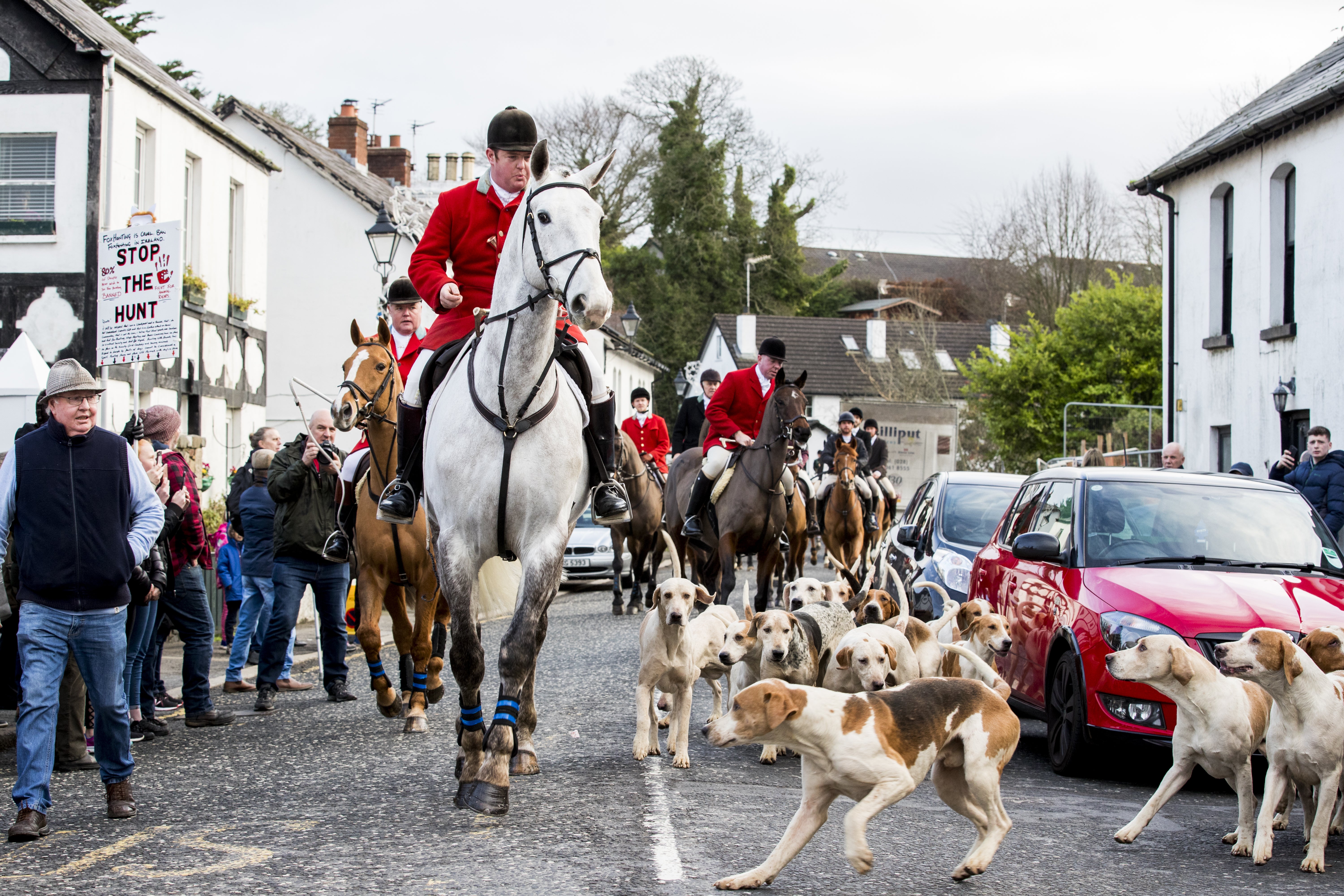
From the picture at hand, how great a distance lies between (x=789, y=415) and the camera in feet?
42.7

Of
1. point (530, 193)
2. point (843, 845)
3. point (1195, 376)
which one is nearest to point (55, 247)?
point (530, 193)

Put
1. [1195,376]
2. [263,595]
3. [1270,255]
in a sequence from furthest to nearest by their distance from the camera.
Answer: [1195,376]
[1270,255]
[263,595]

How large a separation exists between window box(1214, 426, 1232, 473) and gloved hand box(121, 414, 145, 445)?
21102mm

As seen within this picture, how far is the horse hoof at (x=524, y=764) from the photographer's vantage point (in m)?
7.54

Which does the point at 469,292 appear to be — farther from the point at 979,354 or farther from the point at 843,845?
the point at 979,354

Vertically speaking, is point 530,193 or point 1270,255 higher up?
point 1270,255

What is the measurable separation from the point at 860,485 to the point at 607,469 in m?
13.5

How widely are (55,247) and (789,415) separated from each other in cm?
1282

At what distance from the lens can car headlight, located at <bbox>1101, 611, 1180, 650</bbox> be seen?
25.5 ft

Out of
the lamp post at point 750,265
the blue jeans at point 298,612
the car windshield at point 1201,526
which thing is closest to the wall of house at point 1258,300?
the car windshield at point 1201,526

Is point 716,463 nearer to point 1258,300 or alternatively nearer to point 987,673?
point 987,673

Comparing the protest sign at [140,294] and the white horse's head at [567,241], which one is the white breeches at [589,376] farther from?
the protest sign at [140,294]

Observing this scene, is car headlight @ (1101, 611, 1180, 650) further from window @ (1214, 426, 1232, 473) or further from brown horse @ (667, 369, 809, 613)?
window @ (1214, 426, 1232, 473)

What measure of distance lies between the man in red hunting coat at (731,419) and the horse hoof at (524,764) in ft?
21.5
